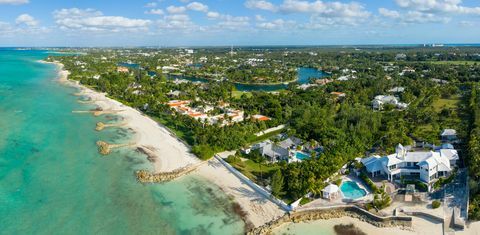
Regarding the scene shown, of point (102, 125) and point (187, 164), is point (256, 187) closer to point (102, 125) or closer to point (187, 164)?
point (187, 164)

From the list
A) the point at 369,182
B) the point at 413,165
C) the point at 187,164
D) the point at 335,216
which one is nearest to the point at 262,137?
the point at 187,164

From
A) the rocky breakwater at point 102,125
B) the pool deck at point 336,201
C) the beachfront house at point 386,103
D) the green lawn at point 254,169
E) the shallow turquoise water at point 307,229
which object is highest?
the beachfront house at point 386,103

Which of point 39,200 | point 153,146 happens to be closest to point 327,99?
point 153,146

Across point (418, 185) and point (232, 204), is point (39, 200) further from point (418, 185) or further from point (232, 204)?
point (418, 185)

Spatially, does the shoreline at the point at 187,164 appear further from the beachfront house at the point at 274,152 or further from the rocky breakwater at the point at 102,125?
the beachfront house at the point at 274,152

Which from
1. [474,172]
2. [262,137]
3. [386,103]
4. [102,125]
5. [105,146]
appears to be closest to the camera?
[474,172]

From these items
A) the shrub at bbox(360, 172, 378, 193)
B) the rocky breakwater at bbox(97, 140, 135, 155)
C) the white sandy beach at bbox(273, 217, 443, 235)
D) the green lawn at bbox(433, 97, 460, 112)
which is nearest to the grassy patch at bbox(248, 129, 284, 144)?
the rocky breakwater at bbox(97, 140, 135, 155)

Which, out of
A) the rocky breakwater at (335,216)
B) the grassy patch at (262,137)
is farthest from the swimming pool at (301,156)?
the rocky breakwater at (335,216)
